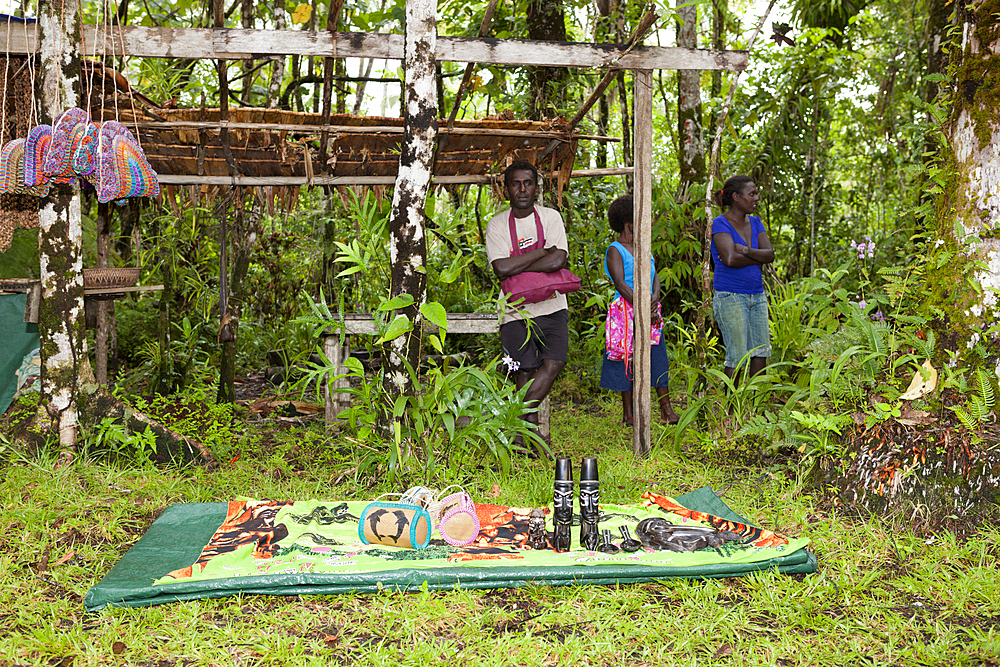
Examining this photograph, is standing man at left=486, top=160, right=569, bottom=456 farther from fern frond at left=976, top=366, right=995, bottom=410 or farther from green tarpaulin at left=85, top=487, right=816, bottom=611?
fern frond at left=976, top=366, right=995, bottom=410

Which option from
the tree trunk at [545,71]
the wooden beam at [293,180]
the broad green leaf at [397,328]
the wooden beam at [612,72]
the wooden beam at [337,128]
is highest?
the tree trunk at [545,71]

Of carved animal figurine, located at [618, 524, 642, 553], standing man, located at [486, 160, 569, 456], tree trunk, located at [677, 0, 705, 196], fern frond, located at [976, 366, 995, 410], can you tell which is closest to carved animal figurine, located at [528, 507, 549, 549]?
carved animal figurine, located at [618, 524, 642, 553]

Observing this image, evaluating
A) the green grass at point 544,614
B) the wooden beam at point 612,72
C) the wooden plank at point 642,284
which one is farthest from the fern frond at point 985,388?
the wooden beam at point 612,72

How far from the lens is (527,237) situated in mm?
4633

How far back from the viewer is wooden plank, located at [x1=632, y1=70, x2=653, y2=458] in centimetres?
447

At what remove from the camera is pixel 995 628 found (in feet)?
8.48

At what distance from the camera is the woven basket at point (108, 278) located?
4.41 m

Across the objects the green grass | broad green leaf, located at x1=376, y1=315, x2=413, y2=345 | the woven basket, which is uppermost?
A: the woven basket

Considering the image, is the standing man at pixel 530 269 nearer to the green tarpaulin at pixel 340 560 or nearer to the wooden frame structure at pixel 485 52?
the wooden frame structure at pixel 485 52

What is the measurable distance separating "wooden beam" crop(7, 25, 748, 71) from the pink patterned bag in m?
1.55

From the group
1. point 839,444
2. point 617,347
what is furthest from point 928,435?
point 617,347

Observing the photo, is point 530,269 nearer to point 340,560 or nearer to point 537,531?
point 537,531

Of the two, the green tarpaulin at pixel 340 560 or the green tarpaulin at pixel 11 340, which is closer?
the green tarpaulin at pixel 340 560

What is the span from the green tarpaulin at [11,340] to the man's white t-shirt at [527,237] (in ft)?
9.48
